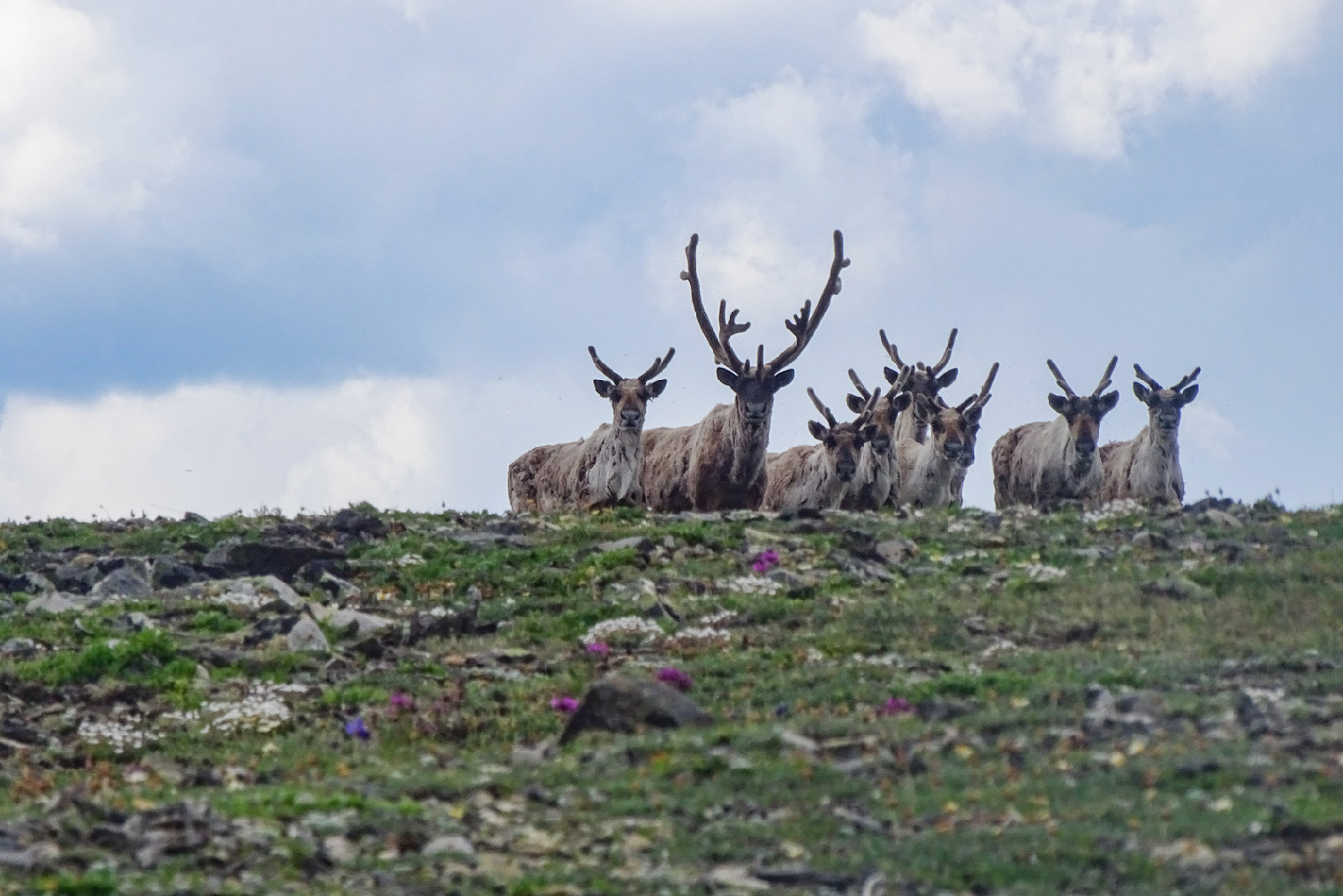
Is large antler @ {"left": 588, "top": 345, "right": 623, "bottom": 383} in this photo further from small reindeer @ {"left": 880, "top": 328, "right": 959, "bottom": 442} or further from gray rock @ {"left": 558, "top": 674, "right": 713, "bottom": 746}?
gray rock @ {"left": 558, "top": 674, "right": 713, "bottom": 746}

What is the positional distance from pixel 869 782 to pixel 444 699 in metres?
4.28

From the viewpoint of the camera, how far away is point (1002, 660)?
12.6 m

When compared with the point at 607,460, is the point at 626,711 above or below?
below

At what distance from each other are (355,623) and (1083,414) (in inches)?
→ 596

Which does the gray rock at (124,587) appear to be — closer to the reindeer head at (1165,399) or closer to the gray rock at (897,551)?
the gray rock at (897,551)

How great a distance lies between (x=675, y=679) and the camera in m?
12.5

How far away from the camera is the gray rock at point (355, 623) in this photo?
1484cm

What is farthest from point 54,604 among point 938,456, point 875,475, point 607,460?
point 938,456

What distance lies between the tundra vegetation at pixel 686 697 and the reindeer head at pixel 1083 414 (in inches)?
288

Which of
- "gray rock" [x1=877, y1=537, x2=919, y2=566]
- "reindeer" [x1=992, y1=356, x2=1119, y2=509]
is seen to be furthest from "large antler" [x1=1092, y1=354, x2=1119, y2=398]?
"gray rock" [x1=877, y1=537, x2=919, y2=566]

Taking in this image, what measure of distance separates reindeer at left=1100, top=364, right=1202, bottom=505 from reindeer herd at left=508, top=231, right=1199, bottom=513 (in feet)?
0.07

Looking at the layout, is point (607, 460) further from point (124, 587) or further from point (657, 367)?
point (124, 587)

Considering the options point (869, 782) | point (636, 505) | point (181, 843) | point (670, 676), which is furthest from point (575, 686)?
point (636, 505)

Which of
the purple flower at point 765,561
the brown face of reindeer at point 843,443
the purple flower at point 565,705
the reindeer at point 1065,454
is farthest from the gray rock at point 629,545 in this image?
the reindeer at point 1065,454
